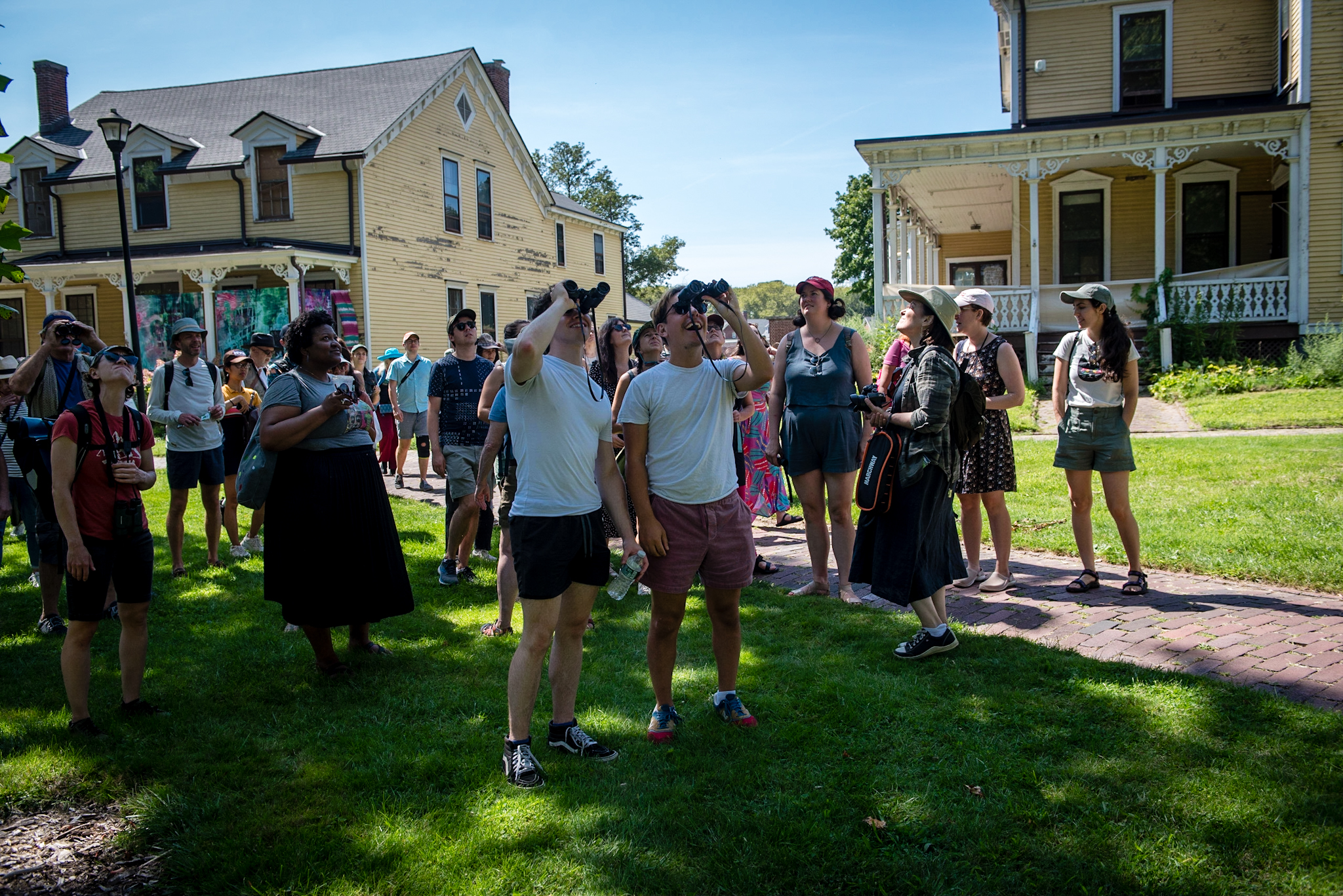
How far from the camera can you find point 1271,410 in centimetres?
1217

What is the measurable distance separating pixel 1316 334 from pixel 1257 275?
1.87 meters

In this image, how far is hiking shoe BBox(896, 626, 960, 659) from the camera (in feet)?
15.1

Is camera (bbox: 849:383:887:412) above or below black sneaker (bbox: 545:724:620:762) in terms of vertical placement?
above

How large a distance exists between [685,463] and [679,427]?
0.15 metres

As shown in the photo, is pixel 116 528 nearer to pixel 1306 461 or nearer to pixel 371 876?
pixel 371 876

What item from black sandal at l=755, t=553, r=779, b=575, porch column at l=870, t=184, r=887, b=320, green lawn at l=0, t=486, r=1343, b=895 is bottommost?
green lawn at l=0, t=486, r=1343, b=895

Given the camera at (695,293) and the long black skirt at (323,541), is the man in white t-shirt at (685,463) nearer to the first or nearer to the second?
the camera at (695,293)

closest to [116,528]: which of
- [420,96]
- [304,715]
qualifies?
[304,715]

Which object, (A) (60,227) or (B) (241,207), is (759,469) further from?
(A) (60,227)

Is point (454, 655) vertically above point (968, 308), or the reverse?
point (968, 308)

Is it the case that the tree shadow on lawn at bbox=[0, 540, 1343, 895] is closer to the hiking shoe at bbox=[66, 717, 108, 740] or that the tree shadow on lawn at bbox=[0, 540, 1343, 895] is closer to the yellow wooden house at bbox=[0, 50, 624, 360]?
the hiking shoe at bbox=[66, 717, 108, 740]

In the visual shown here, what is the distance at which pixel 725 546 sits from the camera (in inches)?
144

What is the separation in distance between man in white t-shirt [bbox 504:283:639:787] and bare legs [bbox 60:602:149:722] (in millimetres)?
1925

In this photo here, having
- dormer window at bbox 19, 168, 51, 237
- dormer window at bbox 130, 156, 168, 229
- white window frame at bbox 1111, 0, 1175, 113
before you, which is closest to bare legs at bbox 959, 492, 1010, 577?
white window frame at bbox 1111, 0, 1175, 113
